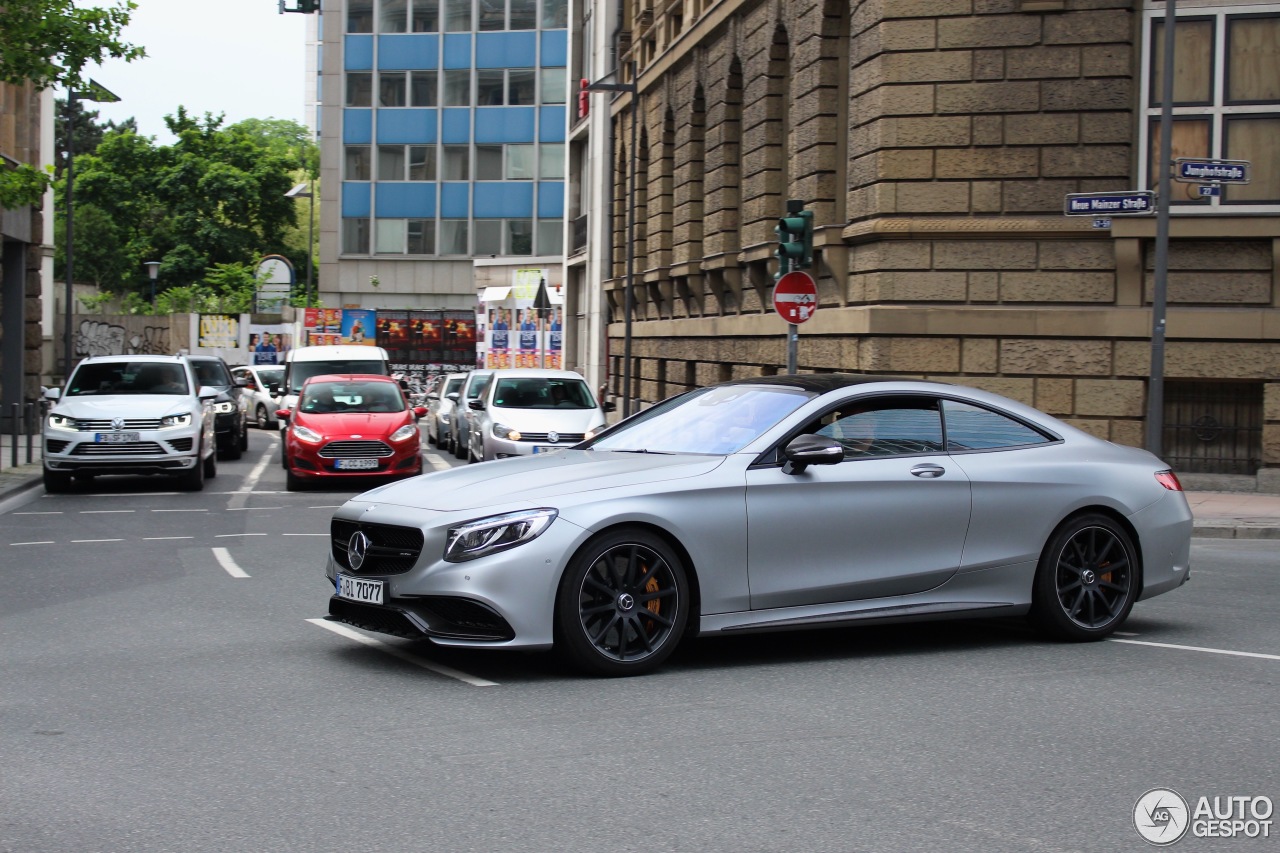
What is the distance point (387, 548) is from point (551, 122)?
203 feet

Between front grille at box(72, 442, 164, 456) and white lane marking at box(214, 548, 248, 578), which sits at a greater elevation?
front grille at box(72, 442, 164, 456)

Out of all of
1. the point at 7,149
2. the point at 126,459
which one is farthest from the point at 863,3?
the point at 7,149

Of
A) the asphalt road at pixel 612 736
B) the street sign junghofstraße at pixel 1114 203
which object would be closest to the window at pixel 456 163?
the street sign junghofstraße at pixel 1114 203

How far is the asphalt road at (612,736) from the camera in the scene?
5.28 m

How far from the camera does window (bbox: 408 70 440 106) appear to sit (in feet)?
227

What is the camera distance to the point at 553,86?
224 ft

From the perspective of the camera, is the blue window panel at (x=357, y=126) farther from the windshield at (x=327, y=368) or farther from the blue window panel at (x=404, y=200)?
the windshield at (x=327, y=368)

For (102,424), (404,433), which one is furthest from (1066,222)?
(102,424)

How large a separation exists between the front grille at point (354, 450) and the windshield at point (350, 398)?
36.8 inches

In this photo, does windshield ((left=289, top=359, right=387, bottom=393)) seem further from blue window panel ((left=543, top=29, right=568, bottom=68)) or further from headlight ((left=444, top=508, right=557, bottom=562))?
blue window panel ((left=543, top=29, right=568, bottom=68))

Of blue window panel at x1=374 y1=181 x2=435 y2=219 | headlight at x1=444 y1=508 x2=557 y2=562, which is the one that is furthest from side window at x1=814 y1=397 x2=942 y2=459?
blue window panel at x1=374 y1=181 x2=435 y2=219

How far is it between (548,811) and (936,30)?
17.3 m

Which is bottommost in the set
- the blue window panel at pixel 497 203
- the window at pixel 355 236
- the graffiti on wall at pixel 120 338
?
the graffiti on wall at pixel 120 338

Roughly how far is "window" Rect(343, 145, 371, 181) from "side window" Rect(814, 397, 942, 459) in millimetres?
63040
